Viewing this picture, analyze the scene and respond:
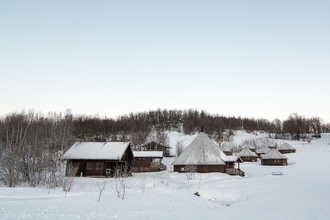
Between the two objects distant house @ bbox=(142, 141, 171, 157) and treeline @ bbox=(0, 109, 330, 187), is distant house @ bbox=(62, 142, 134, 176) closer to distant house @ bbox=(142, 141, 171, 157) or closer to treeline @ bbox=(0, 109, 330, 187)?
treeline @ bbox=(0, 109, 330, 187)

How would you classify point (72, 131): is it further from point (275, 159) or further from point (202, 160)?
point (275, 159)

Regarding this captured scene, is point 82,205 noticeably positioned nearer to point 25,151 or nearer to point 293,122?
point 25,151

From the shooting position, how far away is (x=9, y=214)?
949 centimetres

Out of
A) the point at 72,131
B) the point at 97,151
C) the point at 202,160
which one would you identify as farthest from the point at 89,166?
the point at 72,131

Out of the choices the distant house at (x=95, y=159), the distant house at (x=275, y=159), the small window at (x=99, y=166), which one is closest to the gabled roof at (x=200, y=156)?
the distant house at (x=95, y=159)

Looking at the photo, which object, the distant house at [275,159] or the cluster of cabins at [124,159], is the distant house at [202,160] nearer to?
the cluster of cabins at [124,159]

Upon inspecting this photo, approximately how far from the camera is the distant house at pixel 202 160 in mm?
39062

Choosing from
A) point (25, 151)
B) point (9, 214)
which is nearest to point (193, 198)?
point (9, 214)

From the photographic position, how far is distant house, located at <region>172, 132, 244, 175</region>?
39062 mm

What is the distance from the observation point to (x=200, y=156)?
40.4m

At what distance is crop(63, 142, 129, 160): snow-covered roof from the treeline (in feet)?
5.20

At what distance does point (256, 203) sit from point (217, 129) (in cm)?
10443

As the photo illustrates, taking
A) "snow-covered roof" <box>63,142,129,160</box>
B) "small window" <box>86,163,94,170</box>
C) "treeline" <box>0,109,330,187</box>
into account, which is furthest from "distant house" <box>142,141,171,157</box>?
"small window" <box>86,163,94,170</box>

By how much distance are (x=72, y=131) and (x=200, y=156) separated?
3543cm
